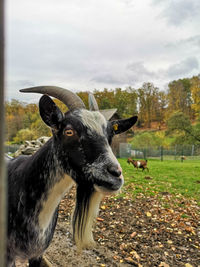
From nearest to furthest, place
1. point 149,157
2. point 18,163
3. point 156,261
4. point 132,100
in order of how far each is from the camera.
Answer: point 18,163 < point 156,261 < point 149,157 < point 132,100

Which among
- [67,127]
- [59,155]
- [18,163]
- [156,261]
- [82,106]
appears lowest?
[156,261]

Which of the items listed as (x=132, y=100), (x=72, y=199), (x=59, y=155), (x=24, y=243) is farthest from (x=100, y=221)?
(x=132, y=100)

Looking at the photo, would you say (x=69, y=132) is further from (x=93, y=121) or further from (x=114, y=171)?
(x=114, y=171)

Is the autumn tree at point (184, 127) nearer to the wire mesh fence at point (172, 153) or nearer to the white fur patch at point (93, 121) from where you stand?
the wire mesh fence at point (172, 153)

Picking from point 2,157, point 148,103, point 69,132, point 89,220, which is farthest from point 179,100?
point 2,157

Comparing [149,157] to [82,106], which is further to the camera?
[149,157]

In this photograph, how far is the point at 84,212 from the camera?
196 centimetres

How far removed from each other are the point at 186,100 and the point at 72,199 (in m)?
38.2

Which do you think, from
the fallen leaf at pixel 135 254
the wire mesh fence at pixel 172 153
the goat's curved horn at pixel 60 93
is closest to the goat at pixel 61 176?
the goat's curved horn at pixel 60 93

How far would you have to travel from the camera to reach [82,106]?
6.36 ft

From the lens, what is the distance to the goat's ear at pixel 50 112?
1.68m

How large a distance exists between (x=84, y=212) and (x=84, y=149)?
77 cm

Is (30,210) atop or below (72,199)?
atop

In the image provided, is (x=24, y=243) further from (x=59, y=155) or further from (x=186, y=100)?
(x=186, y=100)
